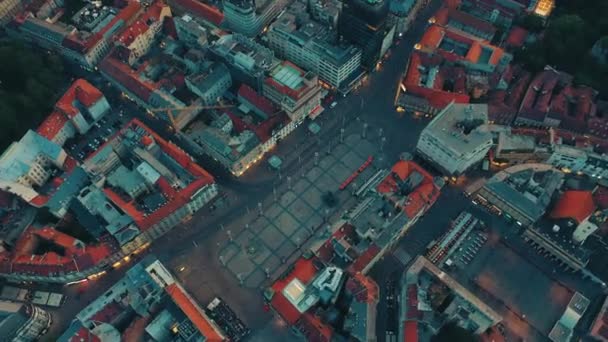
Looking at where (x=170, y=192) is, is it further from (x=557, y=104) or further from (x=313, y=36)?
(x=557, y=104)

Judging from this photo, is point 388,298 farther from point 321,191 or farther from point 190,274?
point 190,274

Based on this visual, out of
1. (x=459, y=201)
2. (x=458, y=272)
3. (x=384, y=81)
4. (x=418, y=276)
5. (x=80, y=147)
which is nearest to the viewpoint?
(x=418, y=276)

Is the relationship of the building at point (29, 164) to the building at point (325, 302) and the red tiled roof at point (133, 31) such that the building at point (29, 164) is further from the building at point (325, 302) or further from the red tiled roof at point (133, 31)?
the building at point (325, 302)

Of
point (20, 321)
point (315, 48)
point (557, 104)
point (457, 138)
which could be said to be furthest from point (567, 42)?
point (20, 321)

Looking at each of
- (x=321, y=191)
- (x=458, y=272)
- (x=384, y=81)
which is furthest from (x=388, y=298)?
(x=384, y=81)

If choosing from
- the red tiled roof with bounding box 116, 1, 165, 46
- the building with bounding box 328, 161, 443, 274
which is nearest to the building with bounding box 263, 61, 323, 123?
the building with bounding box 328, 161, 443, 274

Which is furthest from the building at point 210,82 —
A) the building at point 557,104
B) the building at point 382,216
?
the building at point 557,104
